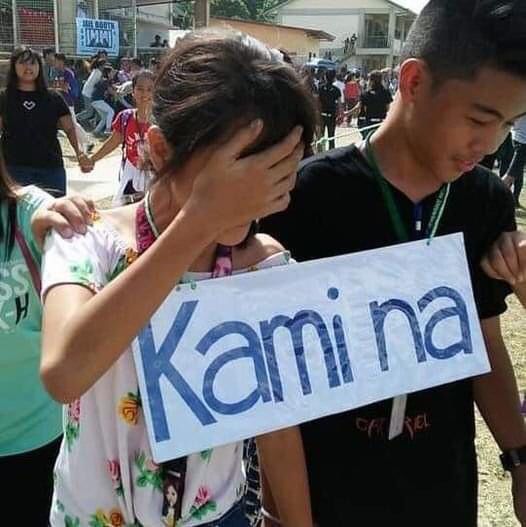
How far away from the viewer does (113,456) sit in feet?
3.95

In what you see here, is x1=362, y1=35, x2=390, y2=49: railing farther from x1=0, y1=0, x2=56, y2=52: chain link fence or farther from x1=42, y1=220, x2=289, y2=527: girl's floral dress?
x1=42, y1=220, x2=289, y2=527: girl's floral dress

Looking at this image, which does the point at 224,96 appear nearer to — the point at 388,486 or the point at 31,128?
the point at 388,486

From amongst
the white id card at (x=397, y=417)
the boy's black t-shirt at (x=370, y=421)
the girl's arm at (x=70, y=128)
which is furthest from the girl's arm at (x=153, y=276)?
the girl's arm at (x=70, y=128)

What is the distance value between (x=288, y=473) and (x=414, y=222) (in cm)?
52

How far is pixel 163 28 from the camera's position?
3875 cm

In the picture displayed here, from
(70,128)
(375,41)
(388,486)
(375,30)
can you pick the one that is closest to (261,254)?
(388,486)

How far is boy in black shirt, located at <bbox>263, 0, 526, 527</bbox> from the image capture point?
1.30 metres

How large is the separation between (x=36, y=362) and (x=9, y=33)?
24.3 m

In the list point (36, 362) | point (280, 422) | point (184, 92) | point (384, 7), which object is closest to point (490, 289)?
point (280, 422)

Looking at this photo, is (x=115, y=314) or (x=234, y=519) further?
(x=234, y=519)

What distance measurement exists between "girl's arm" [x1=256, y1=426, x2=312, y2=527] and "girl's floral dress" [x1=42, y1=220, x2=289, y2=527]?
13 cm

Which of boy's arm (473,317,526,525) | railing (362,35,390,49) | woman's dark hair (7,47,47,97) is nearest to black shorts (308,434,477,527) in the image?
boy's arm (473,317,526,525)

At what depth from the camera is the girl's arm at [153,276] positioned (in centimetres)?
96

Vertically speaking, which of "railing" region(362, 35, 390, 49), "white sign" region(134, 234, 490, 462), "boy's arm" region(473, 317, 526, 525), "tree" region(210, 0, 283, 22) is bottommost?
"boy's arm" region(473, 317, 526, 525)
